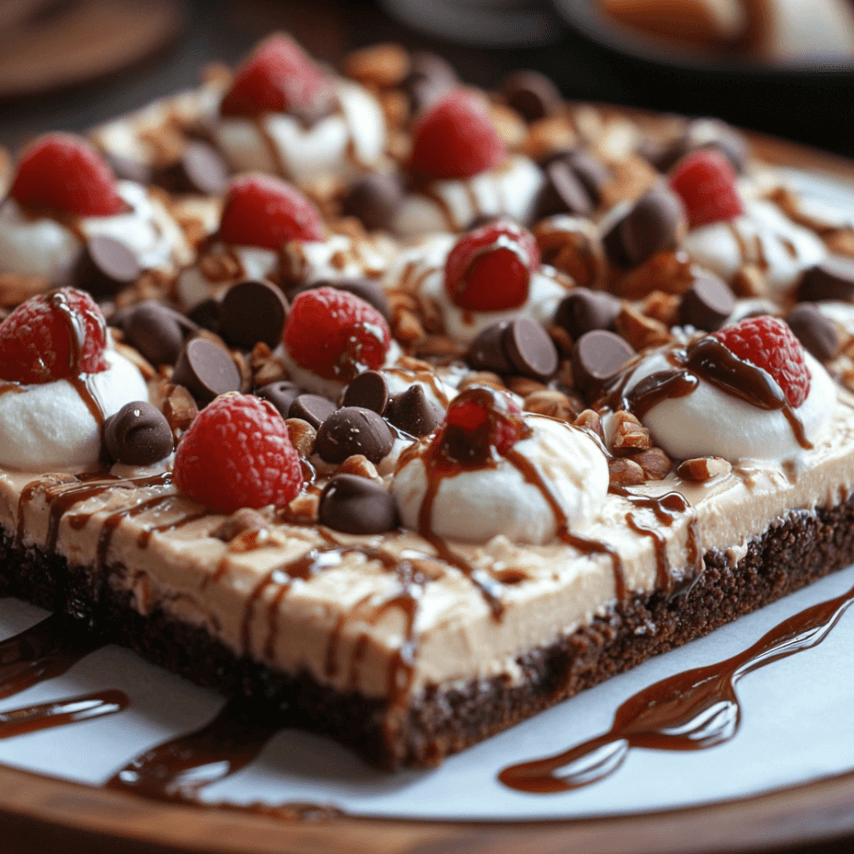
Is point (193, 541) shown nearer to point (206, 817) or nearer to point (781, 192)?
point (206, 817)

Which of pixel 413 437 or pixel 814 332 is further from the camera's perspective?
pixel 814 332

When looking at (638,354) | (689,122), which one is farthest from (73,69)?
(638,354)

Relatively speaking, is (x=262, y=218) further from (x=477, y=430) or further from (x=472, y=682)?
(x=472, y=682)

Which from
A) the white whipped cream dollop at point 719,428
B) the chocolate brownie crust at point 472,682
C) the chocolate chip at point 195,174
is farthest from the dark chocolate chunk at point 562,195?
the chocolate brownie crust at point 472,682

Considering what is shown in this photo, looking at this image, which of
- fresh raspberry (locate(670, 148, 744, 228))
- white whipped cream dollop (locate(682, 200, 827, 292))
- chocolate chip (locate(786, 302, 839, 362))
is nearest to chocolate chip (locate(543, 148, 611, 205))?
fresh raspberry (locate(670, 148, 744, 228))

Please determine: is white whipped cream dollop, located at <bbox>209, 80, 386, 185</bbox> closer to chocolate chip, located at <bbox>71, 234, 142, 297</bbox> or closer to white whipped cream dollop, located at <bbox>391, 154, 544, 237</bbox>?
white whipped cream dollop, located at <bbox>391, 154, 544, 237</bbox>

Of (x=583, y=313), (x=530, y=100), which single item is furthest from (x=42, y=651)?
(x=530, y=100)
